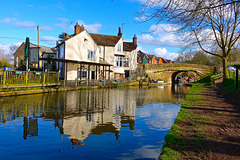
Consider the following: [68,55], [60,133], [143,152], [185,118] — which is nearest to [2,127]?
[60,133]

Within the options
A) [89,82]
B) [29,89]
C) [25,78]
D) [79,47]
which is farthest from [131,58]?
[29,89]

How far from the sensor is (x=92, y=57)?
36.4 metres

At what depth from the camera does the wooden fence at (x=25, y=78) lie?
17.3 m

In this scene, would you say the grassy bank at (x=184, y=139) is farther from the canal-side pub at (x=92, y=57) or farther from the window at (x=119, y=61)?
the window at (x=119, y=61)

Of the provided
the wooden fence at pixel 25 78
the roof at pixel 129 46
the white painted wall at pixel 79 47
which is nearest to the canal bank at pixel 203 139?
the wooden fence at pixel 25 78

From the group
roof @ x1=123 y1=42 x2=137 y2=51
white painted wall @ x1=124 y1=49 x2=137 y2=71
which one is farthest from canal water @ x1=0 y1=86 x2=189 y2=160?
roof @ x1=123 y1=42 x2=137 y2=51

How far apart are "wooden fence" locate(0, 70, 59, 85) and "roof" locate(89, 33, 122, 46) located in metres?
19.6

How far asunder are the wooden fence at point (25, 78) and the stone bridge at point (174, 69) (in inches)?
1239

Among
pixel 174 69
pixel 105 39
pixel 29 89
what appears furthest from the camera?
pixel 174 69

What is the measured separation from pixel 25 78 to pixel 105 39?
26505 mm

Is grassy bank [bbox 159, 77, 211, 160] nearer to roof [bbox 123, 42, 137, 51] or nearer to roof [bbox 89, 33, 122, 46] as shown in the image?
roof [bbox 89, 33, 122, 46]

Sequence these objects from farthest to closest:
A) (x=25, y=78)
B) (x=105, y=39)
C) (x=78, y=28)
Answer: (x=105, y=39)
(x=78, y=28)
(x=25, y=78)

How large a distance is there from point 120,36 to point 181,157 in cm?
4329

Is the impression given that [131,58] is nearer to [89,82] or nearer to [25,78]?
[89,82]
